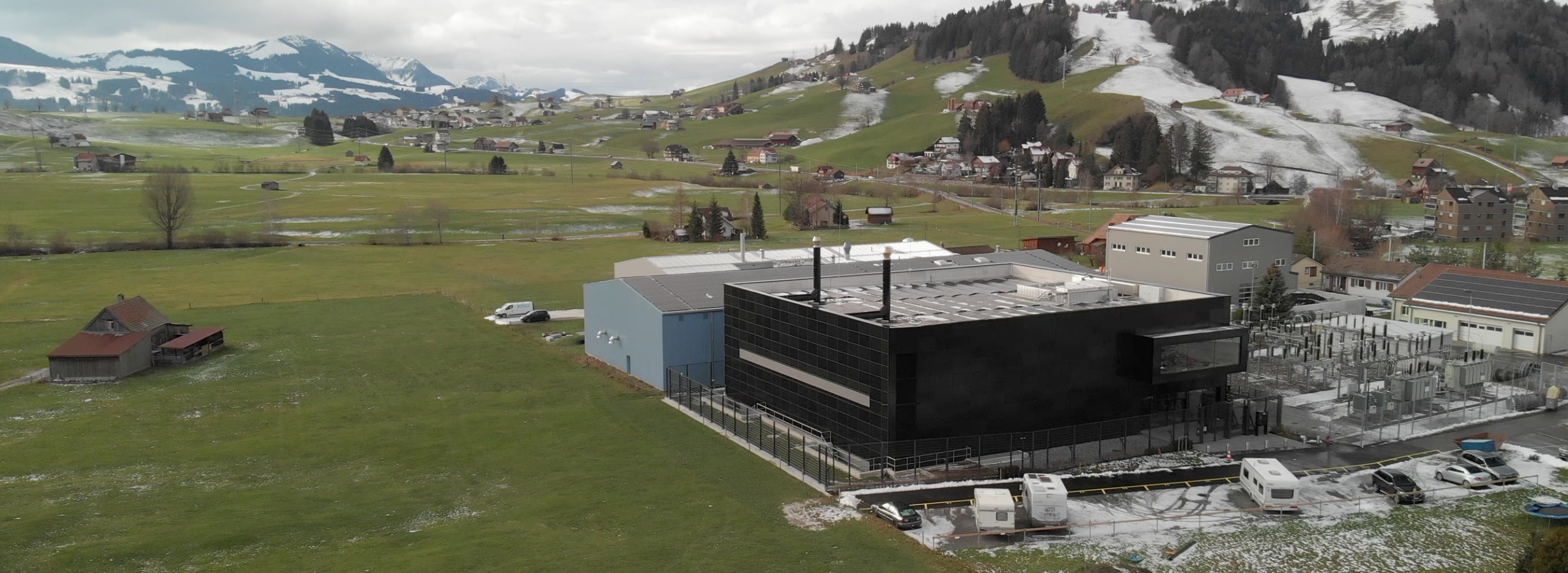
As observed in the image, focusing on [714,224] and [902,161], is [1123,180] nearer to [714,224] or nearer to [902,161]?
[902,161]

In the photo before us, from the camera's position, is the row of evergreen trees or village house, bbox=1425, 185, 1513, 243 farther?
the row of evergreen trees

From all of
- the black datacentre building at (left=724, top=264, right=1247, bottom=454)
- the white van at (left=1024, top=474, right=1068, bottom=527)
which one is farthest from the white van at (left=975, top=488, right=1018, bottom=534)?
the black datacentre building at (left=724, top=264, right=1247, bottom=454)

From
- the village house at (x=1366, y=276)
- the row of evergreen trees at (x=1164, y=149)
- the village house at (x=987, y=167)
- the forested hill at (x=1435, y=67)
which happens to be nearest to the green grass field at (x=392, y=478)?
the village house at (x=1366, y=276)

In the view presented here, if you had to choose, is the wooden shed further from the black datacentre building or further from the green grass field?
the green grass field

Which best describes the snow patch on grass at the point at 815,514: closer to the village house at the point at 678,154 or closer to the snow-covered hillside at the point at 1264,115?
the snow-covered hillside at the point at 1264,115

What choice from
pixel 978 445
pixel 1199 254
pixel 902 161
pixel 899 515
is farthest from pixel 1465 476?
pixel 902 161

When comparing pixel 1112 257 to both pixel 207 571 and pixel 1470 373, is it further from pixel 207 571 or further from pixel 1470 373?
pixel 207 571

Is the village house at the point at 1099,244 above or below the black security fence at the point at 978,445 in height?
above
